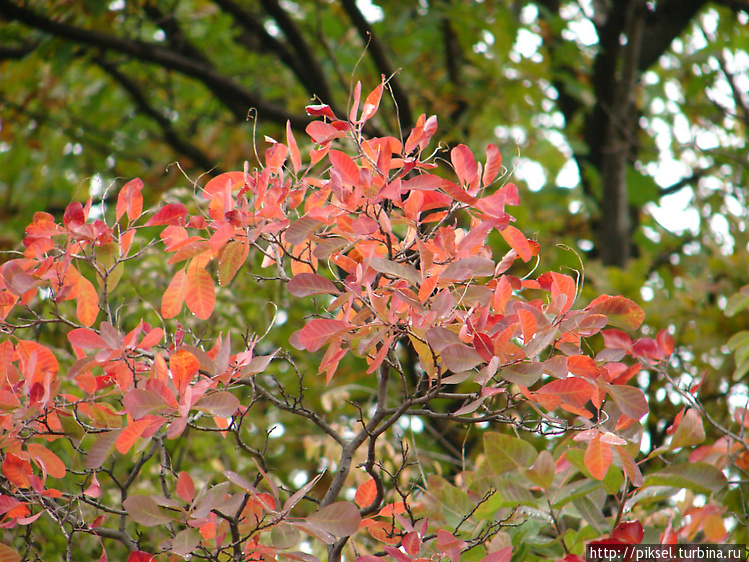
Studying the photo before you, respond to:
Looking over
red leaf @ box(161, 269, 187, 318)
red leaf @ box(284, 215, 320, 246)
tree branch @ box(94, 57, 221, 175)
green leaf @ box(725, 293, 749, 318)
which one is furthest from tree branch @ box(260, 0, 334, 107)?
red leaf @ box(284, 215, 320, 246)

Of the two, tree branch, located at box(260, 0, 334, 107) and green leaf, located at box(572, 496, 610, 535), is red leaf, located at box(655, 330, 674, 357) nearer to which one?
green leaf, located at box(572, 496, 610, 535)

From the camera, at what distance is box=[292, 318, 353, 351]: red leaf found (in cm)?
86

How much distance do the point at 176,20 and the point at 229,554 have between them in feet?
10.8

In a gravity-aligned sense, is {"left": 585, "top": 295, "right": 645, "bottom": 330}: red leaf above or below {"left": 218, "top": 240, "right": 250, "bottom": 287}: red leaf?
below

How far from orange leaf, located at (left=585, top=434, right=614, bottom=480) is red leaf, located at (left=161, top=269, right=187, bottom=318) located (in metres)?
0.62

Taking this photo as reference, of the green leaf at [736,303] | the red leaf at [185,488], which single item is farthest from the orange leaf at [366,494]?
the green leaf at [736,303]

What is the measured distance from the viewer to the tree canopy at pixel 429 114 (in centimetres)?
244

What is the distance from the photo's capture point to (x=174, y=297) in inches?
41.0

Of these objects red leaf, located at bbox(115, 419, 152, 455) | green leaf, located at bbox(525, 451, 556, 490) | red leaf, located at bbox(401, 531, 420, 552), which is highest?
red leaf, located at bbox(115, 419, 152, 455)

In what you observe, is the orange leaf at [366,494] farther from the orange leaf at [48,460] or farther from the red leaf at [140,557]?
the orange leaf at [48,460]

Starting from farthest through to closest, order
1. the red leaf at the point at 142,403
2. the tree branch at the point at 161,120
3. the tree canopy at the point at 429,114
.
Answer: the tree branch at the point at 161,120
the tree canopy at the point at 429,114
the red leaf at the point at 142,403

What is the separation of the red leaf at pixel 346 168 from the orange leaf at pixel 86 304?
0.44 meters

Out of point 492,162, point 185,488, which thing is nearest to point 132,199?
point 185,488

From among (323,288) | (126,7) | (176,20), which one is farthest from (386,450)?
(176,20)
